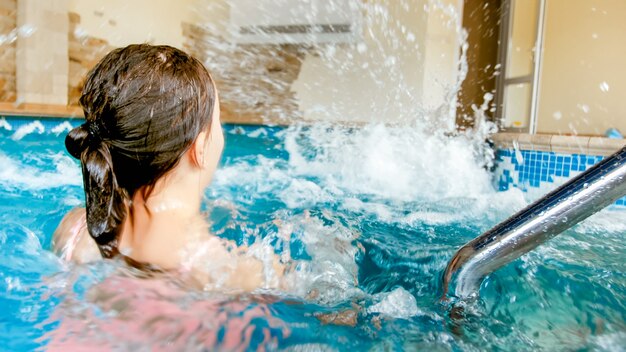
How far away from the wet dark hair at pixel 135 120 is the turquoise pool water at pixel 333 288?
0.20 meters

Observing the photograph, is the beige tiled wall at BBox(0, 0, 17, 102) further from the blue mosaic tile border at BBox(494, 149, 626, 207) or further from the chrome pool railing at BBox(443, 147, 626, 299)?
the chrome pool railing at BBox(443, 147, 626, 299)

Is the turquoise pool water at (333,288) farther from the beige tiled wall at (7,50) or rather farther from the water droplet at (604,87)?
the water droplet at (604,87)

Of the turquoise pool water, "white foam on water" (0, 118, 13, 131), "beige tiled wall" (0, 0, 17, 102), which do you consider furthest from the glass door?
"beige tiled wall" (0, 0, 17, 102)

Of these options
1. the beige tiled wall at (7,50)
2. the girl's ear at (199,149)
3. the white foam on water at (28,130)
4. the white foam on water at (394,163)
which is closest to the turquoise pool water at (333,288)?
the girl's ear at (199,149)

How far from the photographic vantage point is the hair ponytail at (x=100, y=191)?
0.98m

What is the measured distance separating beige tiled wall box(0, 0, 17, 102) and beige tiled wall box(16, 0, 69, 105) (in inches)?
1.7

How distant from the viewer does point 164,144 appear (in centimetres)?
98

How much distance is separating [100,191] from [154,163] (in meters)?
0.12

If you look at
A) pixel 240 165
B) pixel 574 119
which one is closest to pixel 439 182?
pixel 240 165

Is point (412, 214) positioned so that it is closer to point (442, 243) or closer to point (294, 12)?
point (442, 243)

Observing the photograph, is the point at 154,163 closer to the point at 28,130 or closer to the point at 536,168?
the point at 28,130

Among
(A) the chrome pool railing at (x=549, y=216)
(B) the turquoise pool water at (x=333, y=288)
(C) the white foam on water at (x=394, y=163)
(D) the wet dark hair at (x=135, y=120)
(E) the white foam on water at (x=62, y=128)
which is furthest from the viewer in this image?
(E) the white foam on water at (x=62, y=128)

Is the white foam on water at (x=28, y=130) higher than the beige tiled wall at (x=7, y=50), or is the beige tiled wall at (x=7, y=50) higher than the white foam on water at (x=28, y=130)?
the beige tiled wall at (x=7, y=50)

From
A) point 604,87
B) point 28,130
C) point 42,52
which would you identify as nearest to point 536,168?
point 604,87
